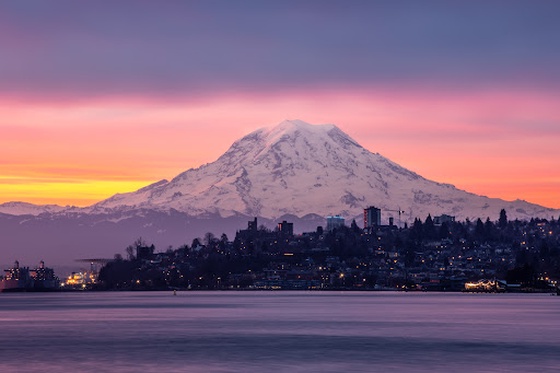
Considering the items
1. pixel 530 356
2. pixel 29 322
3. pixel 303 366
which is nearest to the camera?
pixel 303 366

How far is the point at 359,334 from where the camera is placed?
129 m

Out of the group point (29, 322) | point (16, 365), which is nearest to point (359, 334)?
point (16, 365)

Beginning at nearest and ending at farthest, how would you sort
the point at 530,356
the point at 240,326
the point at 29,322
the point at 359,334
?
1. the point at 530,356
2. the point at 359,334
3. the point at 240,326
4. the point at 29,322

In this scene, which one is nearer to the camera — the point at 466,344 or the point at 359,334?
the point at 466,344

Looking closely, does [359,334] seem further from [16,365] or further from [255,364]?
[16,365]

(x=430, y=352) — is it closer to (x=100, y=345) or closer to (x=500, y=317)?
(x=100, y=345)

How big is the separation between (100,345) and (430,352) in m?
34.7

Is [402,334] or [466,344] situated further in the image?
[402,334]

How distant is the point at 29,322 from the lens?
166 meters

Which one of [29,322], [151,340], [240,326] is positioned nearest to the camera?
[151,340]

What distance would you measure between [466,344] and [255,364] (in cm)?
2980

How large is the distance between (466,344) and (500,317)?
208 feet

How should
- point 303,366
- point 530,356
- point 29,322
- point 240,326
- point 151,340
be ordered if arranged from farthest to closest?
1. point 29,322
2. point 240,326
3. point 151,340
4. point 530,356
5. point 303,366

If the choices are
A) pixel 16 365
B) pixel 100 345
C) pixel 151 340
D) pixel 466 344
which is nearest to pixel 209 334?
pixel 151 340
